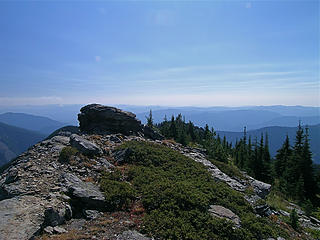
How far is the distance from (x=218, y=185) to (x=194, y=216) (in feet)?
19.1

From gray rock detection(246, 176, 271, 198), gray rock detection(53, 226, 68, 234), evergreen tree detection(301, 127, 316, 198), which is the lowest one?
evergreen tree detection(301, 127, 316, 198)

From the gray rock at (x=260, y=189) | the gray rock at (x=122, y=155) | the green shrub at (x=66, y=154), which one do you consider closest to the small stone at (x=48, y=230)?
the green shrub at (x=66, y=154)

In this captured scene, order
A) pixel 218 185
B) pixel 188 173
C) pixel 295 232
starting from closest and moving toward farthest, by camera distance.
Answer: pixel 295 232, pixel 218 185, pixel 188 173

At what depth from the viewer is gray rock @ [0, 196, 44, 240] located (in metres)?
7.27

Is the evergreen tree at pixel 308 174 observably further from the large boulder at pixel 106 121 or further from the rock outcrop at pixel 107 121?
the large boulder at pixel 106 121

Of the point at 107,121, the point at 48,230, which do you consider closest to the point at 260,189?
the point at 48,230

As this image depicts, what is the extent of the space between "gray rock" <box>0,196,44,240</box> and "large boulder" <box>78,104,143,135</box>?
17.8 m

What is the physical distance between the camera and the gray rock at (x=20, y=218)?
286 inches

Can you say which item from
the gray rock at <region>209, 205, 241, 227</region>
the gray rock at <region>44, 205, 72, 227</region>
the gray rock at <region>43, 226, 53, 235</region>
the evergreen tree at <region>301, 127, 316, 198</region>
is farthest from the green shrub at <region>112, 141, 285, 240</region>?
the evergreen tree at <region>301, 127, 316, 198</region>

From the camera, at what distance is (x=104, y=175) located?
46.0 feet

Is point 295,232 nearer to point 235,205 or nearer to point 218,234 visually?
point 235,205

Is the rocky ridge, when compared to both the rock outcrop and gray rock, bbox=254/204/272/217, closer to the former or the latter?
gray rock, bbox=254/204/272/217

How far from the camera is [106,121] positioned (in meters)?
27.9

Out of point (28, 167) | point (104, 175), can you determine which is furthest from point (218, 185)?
point (28, 167)
